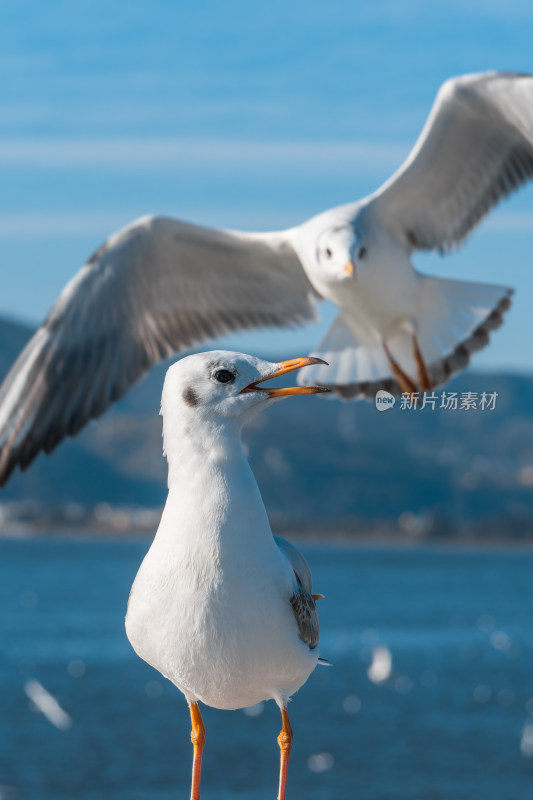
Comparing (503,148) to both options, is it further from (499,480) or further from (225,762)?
(499,480)

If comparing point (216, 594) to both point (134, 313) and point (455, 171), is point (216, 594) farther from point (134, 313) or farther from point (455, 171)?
point (455, 171)

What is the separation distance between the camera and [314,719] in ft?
154

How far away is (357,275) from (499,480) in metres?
147

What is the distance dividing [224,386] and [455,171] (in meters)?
4.19

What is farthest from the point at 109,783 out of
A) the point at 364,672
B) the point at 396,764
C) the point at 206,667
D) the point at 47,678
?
the point at 206,667

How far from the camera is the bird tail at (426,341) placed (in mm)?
6268

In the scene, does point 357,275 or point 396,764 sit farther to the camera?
point 396,764

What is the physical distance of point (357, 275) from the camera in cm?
559

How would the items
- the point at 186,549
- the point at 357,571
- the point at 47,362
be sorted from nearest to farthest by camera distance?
the point at 186,549 → the point at 47,362 → the point at 357,571

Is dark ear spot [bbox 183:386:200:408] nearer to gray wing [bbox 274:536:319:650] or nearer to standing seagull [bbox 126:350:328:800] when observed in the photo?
standing seagull [bbox 126:350:328:800]

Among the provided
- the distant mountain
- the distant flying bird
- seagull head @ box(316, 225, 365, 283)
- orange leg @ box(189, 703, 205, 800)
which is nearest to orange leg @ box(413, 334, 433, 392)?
the distant flying bird

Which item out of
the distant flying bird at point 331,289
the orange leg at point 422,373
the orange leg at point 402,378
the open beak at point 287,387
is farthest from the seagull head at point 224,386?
the orange leg at point 402,378

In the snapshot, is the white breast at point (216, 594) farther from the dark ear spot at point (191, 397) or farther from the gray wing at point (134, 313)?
the gray wing at point (134, 313)

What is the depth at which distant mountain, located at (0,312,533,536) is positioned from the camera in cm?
12369
